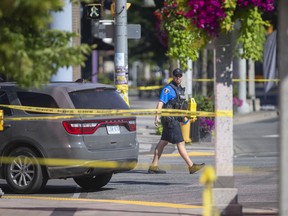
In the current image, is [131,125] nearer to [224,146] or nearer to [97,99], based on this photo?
[97,99]

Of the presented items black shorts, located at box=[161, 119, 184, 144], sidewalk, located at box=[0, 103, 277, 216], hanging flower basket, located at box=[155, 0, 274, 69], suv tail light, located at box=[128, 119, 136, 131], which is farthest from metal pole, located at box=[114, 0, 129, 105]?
hanging flower basket, located at box=[155, 0, 274, 69]

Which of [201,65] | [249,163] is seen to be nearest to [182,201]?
[249,163]

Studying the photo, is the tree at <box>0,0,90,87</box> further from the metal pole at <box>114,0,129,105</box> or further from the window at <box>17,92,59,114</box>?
the metal pole at <box>114,0,129,105</box>

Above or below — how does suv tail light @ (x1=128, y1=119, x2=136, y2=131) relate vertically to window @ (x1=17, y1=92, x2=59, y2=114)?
below

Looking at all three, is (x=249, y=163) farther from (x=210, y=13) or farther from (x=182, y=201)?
(x=210, y=13)

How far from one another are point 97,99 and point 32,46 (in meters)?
5.65

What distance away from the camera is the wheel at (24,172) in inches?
529

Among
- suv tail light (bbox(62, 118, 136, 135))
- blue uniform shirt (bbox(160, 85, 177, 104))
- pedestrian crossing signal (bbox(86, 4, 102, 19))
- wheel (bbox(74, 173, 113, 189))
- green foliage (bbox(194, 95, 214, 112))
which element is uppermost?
pedestrian crossing signal (bbox(86, 4, 102, 19))

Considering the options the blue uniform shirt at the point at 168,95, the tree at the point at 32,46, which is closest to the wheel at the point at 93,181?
the blue uniform shirt at the point at 168,95

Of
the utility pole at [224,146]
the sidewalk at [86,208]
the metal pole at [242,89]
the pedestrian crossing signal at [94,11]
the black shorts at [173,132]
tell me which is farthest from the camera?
the metal pole at [242,89]

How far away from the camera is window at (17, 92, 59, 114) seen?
13.6 m

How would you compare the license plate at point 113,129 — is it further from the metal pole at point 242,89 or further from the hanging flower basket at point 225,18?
the metal pole at point 242,89

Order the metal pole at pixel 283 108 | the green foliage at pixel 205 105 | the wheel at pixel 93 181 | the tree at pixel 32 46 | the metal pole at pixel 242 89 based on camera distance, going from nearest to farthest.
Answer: the tree at pixel 32 46
the metal pole at pixel 283 108
the wheel at pixel 93 181
the green foliage at pixel 205 105
the metal pole at pixel 242 89

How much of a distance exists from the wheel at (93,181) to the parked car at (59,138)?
63cm
